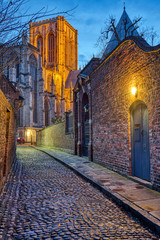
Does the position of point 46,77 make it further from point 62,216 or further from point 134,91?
point 62,216

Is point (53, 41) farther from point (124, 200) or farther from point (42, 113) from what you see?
point (124, 200)

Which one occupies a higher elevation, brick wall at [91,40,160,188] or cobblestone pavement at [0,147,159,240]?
brick wall at [91,40,160,188]

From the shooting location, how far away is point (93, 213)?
138 inches

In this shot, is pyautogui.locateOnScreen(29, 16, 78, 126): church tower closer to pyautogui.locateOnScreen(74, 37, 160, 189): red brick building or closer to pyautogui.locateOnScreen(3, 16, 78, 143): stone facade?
pyautogui.locateOnScreen(3, 16, 78, 143): stone facade

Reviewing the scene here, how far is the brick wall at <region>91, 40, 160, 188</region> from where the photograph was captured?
15.6 ft

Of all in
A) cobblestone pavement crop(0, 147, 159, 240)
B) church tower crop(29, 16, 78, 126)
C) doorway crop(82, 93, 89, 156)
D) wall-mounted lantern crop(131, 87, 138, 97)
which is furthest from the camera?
church tower crop(29, 16, 78, 126)

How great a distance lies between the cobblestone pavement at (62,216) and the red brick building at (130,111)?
1.65 m

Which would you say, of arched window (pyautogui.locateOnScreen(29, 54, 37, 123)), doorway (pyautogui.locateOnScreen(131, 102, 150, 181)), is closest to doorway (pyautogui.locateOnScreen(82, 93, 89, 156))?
doorway (pyautogui.locateOnScreen(131, 102, 150, 181))

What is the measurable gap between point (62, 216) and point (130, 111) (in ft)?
12.9

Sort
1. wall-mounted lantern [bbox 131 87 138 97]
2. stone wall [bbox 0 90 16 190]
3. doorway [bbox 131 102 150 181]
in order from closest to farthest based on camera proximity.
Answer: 1. stone wall [bbox 0 90 16 190]
2. doorway [bbox 131 102 150 181]
3. wall-mounted lantern [bbox 131 87 138 97]

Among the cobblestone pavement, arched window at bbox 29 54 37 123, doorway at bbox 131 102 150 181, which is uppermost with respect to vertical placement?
arched window at bbox 29 54 37 123

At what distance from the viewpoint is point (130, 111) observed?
615cm

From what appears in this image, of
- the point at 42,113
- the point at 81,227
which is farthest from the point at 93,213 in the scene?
the point at 42,113

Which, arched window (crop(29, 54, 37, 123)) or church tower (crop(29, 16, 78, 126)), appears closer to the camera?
arched window (crop(29, 54, 37, 123))
